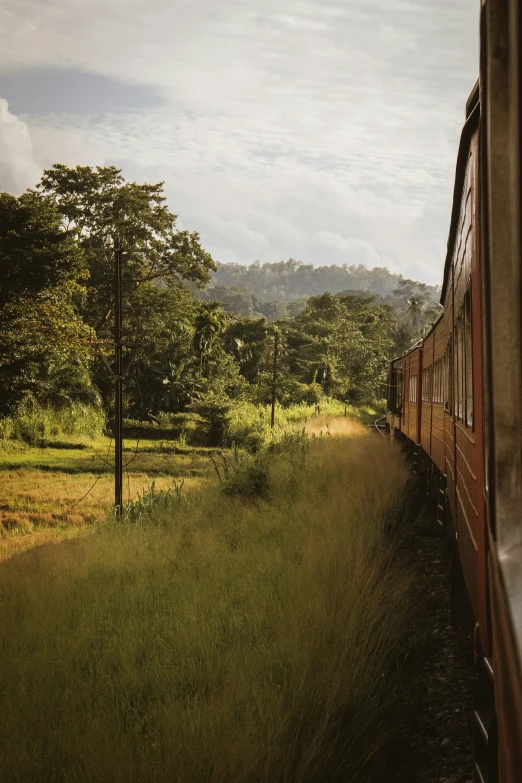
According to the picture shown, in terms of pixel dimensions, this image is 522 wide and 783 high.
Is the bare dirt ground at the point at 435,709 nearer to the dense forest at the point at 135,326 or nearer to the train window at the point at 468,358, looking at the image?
the train window at the point at 468,358

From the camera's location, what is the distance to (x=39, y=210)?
Result: 2792 cm

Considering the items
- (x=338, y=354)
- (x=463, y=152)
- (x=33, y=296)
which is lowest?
(x=463, y=152)

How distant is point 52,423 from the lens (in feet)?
112

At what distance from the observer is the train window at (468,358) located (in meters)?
3.55

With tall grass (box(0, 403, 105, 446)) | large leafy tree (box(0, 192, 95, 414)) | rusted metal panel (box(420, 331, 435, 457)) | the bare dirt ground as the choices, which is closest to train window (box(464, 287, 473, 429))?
the bare dirt ground

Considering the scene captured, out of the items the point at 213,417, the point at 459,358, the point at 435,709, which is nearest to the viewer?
the point at 459,358

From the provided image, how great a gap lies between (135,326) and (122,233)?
180 inches

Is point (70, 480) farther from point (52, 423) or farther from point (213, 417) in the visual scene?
point (213, 417)

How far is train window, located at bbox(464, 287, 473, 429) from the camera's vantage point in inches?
140

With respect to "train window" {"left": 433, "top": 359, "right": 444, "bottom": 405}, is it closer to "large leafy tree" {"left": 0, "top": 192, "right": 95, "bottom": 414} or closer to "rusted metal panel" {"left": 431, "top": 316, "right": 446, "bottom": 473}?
"rusted metal panel" {"left": 431, "top": 316, "right": 446, "bottom": 473}

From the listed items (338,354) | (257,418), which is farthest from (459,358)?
(338,354)

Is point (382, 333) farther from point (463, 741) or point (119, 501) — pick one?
point (463, 741)

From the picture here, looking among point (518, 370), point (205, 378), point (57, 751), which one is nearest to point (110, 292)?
point (205, 378)

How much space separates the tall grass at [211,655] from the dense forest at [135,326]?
10149 mm
